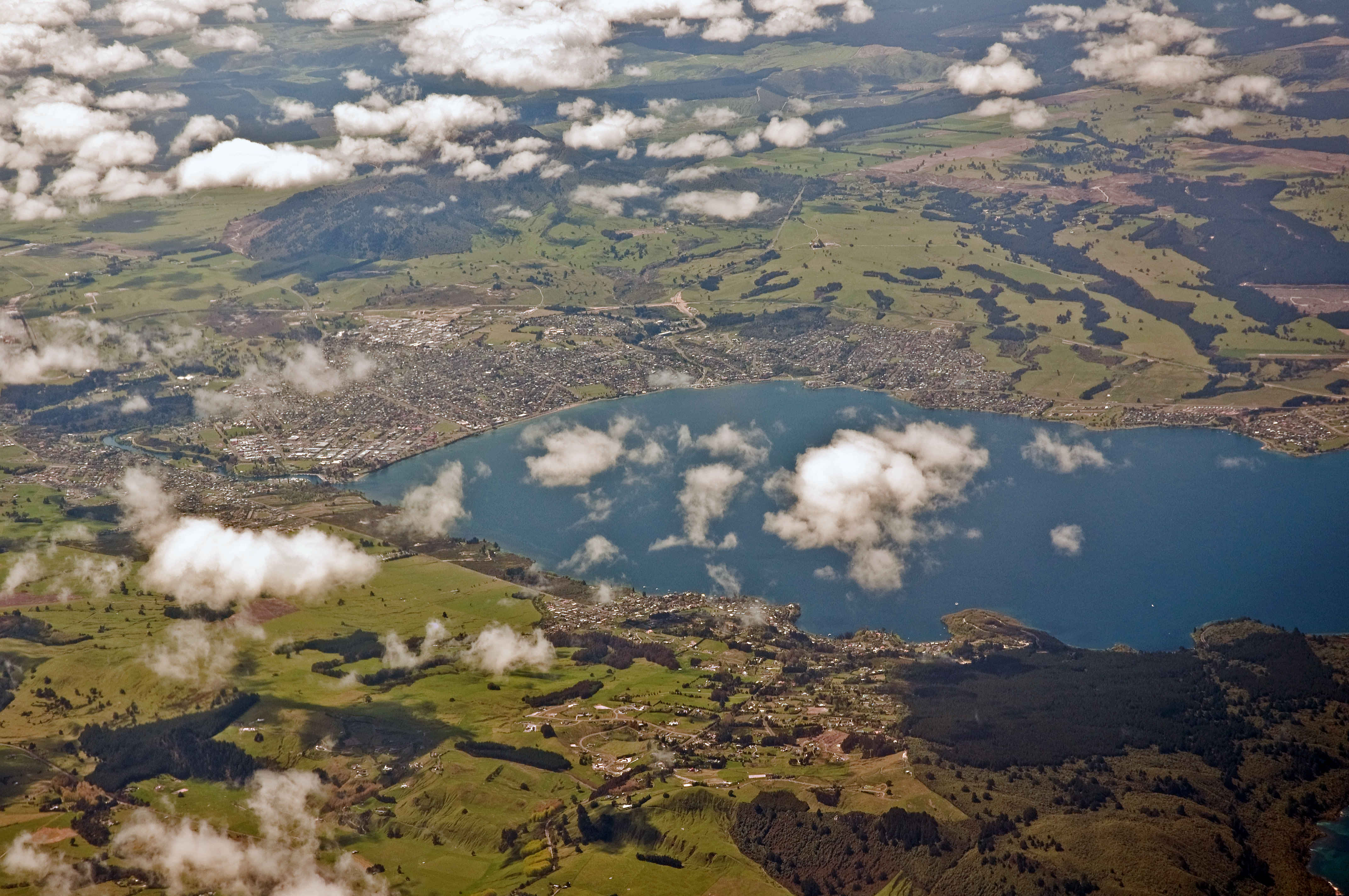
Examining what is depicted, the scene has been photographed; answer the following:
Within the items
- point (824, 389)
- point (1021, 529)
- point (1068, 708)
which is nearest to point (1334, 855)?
point (1068, 708)

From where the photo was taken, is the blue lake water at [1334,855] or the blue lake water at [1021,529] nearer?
the blue lake water at [1334,855]

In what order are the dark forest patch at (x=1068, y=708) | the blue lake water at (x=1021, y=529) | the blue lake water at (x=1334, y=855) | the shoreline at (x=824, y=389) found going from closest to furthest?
1. the blue lake water at (x=1334, y=855)
2. the dark forest patch at (x=1068, y=708)
3. the blue lake water at (x=1021, y=529)
4. the shoreline at (x=824, y=389)

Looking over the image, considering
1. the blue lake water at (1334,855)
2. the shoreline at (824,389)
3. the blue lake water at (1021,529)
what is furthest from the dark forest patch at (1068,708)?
the shoreline at (824,389)

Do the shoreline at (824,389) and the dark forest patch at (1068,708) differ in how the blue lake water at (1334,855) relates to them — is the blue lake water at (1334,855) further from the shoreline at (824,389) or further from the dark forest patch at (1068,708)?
the shoreline at (824,389)

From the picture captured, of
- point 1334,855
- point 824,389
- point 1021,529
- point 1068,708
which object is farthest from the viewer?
point 824,389

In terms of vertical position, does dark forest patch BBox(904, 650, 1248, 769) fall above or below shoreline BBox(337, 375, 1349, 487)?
above

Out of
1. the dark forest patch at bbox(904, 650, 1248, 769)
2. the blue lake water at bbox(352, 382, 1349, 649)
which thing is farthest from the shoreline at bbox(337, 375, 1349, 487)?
the dark forest patch at bbox(904, 650, 1248, 769)

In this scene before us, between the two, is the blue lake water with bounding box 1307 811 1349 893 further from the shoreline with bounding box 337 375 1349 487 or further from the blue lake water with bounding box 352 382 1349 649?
the shoreline with bounding box 337 375 1349 487

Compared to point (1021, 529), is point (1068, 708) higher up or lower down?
higher up

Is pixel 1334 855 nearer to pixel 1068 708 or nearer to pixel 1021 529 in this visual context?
pixel 1068 708
